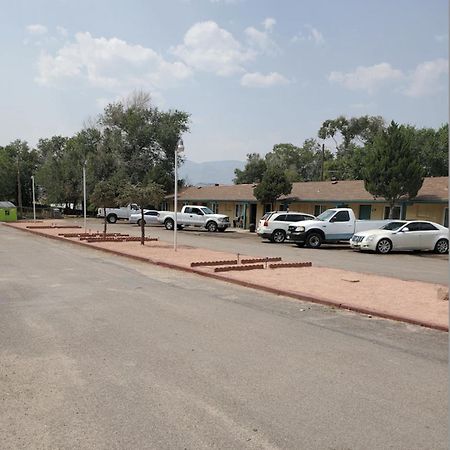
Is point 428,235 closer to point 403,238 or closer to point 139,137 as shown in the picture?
point 403,238

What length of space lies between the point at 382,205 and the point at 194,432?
29.6m

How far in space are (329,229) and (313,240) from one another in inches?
37.3

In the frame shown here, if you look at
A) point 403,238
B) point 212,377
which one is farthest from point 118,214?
point 212,377

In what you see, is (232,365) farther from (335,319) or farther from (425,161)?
(425,161)

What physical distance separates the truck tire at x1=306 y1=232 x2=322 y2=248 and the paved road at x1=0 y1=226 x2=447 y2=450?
14.4 metres

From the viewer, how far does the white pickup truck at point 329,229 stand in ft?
76.2

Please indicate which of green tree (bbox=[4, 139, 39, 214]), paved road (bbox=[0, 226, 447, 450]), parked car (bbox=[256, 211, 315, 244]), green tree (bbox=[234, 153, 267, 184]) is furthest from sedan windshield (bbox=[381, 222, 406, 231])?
green tree (bbox=[4, 139, 39, 214])

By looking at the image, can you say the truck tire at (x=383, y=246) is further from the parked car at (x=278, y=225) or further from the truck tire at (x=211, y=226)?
the truck tire at (x=211, y=226)

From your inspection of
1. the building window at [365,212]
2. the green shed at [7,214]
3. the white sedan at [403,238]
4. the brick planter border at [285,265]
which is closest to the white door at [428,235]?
the white sedan at [403,238]

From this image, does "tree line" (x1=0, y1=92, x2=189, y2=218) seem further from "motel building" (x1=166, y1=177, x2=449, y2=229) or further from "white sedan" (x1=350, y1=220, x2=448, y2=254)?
"white sedan" (x1=350, y1=220, x2=448, y2=254)

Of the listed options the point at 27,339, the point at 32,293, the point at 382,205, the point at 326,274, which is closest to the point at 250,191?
the point at 382,205

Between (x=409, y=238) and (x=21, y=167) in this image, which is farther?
(x=21, y=167)

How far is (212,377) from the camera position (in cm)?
500

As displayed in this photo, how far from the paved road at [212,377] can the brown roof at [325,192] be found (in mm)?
21265
